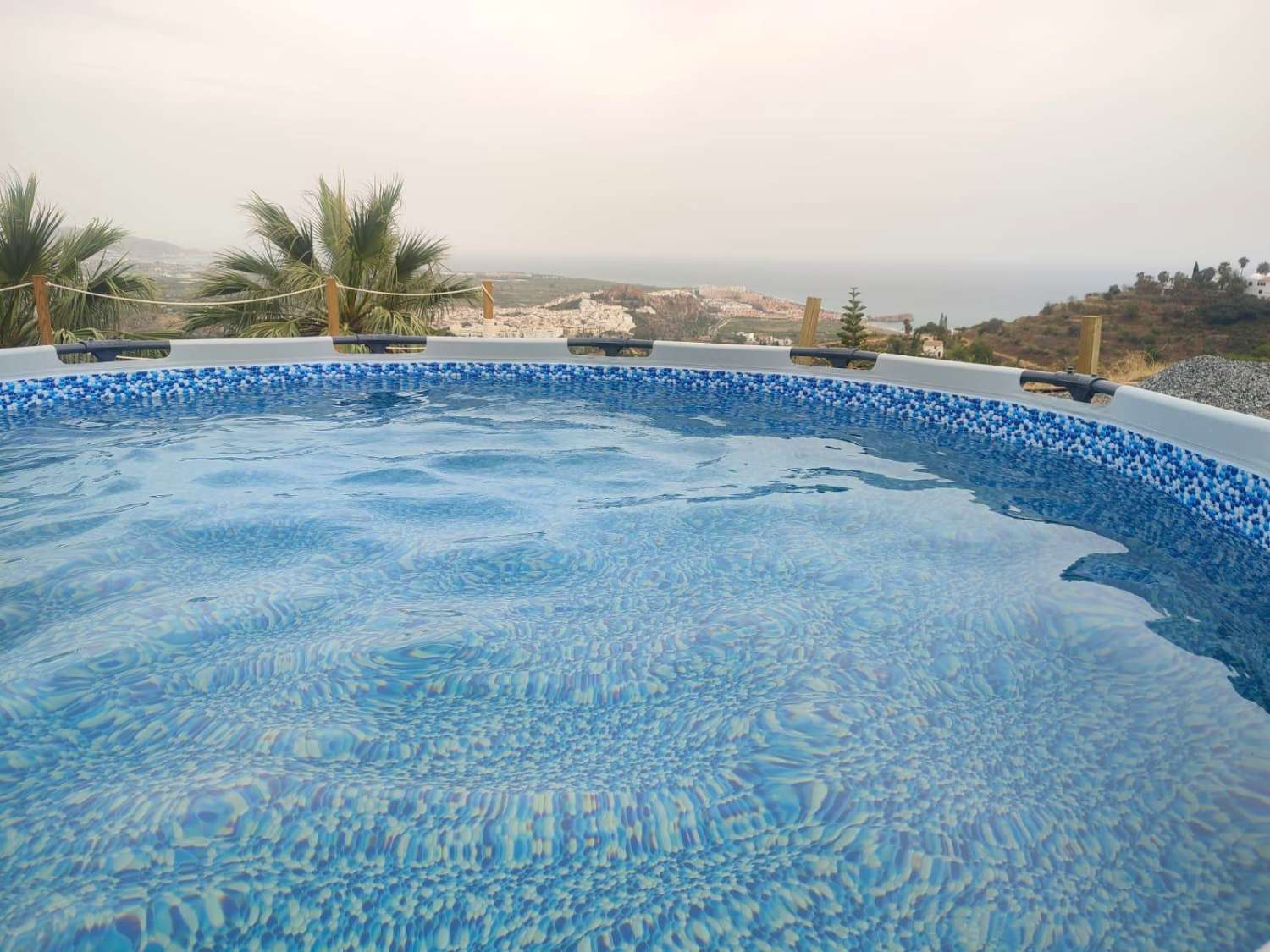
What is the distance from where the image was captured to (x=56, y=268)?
6.28m

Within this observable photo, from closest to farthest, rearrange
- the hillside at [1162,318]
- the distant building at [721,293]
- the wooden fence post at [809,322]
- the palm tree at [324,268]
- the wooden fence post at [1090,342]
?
the wooden fence post at [1090,342] < the wooden fence post at [809,322] < the palm tree at [324,268] < the distant building at [721,293] < the hillside at [1162,318]

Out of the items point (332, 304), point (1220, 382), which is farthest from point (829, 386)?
point (332, 304)

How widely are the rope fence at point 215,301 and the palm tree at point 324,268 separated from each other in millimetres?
81

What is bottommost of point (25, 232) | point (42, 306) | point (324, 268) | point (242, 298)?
point (42, 306)

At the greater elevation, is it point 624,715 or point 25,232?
point 25,232

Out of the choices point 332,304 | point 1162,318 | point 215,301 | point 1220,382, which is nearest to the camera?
point 1220,382

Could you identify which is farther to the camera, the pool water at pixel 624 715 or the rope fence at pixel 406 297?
the rope fence at pixel 406 297

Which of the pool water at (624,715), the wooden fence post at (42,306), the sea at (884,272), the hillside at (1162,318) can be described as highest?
the sea at (884,272)

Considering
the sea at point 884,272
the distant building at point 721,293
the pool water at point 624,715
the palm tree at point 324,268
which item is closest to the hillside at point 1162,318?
the distant building at point 721,293

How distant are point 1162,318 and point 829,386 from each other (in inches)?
411

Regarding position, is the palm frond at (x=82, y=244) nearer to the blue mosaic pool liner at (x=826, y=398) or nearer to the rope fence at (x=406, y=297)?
the rope fence at (x=406, y=297)

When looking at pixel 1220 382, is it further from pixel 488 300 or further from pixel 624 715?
pixel 624 715

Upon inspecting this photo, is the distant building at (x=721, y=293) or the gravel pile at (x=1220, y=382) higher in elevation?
the distant building at (x=721, y=293)

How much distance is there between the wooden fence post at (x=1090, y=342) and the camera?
396 cm
